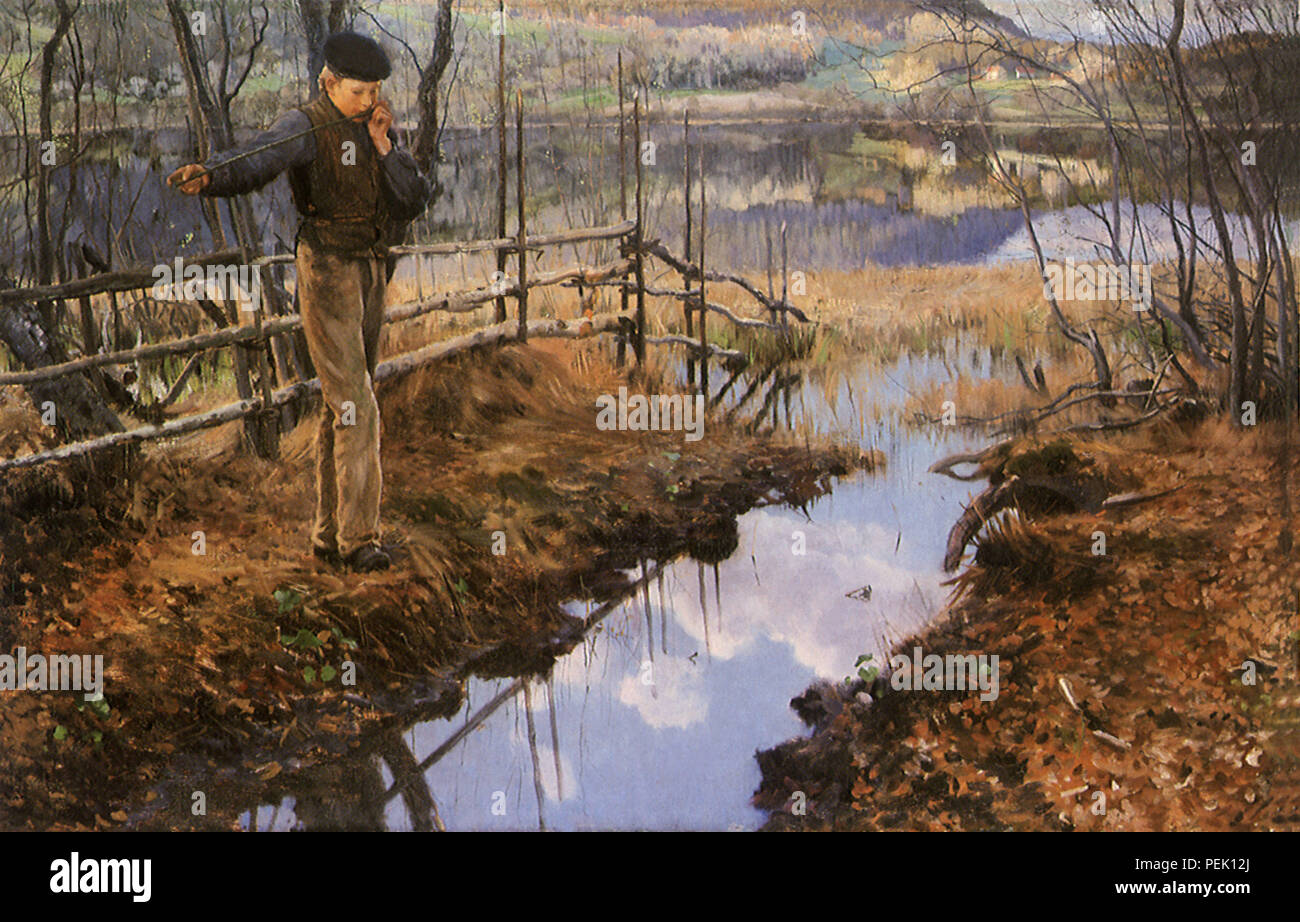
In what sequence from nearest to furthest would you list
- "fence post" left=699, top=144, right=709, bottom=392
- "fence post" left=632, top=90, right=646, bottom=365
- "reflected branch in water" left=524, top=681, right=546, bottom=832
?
"reflected branch in water" left=524, top=681, right=546, bottom=832, "fence post" left=632, top=90, right=646, bottom=365, "fence post" left=699, top=144, right=709, bottom=392

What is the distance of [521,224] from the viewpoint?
3.91 m

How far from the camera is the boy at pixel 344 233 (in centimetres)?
335

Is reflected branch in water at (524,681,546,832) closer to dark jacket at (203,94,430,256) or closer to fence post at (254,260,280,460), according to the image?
fence post at (254,260,280,460)

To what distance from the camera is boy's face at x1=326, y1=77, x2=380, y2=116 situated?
341cm

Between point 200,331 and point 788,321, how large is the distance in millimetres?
2314

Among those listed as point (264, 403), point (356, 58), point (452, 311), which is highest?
point (356, 58)

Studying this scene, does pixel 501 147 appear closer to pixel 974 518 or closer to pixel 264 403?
pixel 264 403

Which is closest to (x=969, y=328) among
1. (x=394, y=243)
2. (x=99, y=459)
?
(x=394, y=243)

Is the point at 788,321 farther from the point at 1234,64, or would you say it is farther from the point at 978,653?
the point at 1234,64

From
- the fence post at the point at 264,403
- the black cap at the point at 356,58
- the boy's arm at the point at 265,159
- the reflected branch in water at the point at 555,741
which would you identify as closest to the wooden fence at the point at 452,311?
the fence post at the point at 264,403

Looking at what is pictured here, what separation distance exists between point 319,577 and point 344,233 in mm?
1255

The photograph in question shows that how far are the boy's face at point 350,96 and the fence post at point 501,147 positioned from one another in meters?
0.52

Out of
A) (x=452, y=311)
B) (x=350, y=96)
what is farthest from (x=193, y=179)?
(x=452, y=311)

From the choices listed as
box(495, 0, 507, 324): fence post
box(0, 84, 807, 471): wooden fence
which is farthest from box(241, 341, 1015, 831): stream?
box(495, 0, 507, 324): fence post
